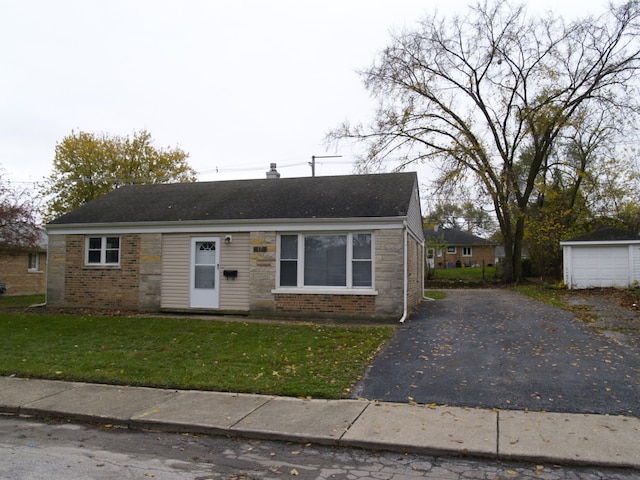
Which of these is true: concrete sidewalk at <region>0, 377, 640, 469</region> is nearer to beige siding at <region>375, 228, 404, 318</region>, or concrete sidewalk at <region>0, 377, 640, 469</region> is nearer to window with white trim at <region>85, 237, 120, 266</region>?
beige siding at <region>375, 228, 404, 318</region>

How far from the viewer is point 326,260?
13.3m

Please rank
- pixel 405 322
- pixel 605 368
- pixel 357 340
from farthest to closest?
pixel 405 322 → pixel 357 340 → pixel 605 368

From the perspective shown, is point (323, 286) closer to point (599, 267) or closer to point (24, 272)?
point (599, 267)

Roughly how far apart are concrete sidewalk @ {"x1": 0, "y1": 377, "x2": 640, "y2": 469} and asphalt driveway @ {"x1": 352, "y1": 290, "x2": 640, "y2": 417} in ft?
1.44

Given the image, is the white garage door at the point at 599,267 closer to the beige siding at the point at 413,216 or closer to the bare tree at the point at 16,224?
the beige siding at the point at 413,216

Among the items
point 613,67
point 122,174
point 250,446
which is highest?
point 613,67

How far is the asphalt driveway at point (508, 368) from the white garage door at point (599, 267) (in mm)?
11257

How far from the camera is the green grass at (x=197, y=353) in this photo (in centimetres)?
730

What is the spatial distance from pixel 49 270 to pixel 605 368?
15.4 meters

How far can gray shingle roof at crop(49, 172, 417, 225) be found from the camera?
13.6 m

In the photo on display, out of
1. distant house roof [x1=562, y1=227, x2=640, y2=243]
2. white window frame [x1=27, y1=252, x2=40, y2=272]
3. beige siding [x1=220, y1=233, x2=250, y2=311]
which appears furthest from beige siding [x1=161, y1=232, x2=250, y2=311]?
white window frame [x1=27, y1=252, x2=40, y2=272]

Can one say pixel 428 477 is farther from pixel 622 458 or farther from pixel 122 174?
pixel 122 174

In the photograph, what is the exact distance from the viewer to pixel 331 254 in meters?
13.2

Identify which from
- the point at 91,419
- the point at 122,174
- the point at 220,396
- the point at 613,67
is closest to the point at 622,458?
the point at 220,396
